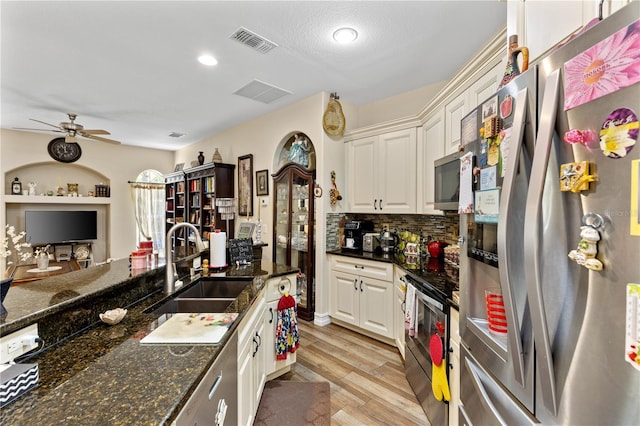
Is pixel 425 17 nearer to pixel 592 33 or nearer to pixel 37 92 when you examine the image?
pixel 592 33

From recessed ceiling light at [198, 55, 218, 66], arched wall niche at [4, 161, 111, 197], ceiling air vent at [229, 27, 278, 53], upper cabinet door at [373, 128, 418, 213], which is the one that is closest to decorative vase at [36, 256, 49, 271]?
arched wall niche at [4, 161, 111, 197]

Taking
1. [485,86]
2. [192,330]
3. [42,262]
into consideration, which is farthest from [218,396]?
[42,262]

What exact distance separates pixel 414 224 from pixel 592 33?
2854 mm

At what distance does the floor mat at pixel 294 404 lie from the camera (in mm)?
2002

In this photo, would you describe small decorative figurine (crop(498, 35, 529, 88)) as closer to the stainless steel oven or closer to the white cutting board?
the stainless steel oven

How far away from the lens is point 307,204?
3.90 m

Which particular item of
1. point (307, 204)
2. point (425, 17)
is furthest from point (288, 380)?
point (425, 17)

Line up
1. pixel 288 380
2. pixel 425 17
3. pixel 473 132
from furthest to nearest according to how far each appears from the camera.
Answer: pixel 288 380
pixel 425 17
pixel 473 132

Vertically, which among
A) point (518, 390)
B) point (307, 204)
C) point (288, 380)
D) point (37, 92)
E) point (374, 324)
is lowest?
point (288, 380)

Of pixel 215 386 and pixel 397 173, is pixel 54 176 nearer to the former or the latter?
Answer: pixel 397 173

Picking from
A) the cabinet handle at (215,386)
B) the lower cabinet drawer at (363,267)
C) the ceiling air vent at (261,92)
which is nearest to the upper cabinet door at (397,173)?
the lower cabinet drawer at (363,267)

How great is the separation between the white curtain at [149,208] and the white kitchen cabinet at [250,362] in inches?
213

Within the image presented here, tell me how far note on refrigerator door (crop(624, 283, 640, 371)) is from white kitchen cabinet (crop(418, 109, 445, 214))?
2.09 meters

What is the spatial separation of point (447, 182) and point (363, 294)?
156 centimetres
